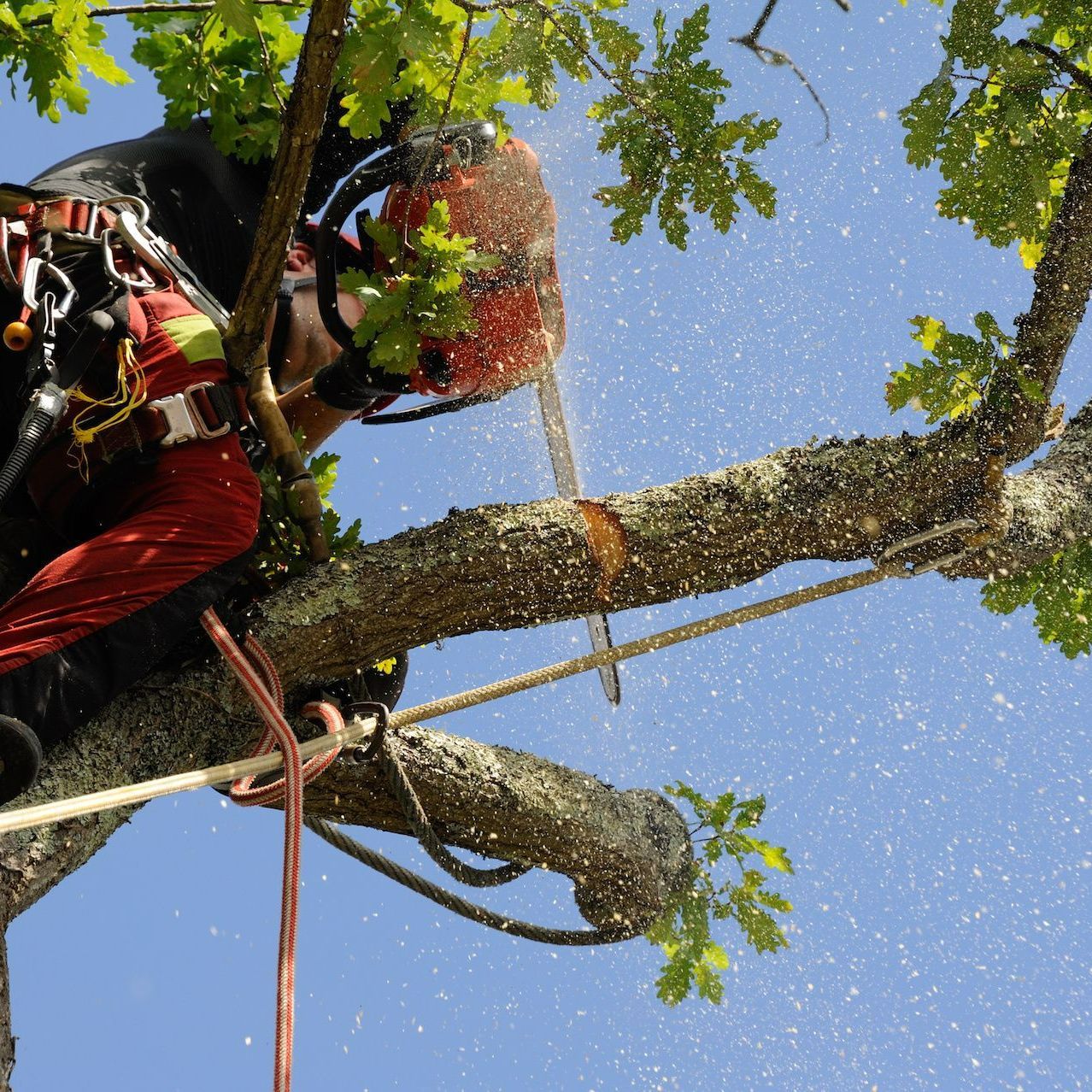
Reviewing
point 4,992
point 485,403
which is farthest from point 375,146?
point 4,992

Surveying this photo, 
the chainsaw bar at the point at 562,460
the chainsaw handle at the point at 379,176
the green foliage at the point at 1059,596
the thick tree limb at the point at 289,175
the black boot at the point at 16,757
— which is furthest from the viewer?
the chainsaw bar at the point at 562,460

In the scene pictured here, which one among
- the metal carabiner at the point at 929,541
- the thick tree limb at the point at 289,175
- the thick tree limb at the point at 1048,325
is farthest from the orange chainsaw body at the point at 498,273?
the thick tree limb at the point at 1048,325

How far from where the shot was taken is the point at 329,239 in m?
4.03

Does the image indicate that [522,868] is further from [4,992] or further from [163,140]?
[163,140]

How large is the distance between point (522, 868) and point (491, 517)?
1.49 meters

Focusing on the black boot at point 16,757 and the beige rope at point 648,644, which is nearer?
the black boot at point 16,757

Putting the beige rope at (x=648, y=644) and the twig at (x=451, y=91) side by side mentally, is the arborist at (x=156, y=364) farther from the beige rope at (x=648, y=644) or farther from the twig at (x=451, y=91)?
the beige rope at (x=648, y=644)

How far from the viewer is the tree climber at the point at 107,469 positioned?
2.87 meters

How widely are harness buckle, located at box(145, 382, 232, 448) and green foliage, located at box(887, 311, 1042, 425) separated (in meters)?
2.20

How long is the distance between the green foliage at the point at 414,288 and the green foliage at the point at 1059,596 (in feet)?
8.53

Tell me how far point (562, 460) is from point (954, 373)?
7.64 feet

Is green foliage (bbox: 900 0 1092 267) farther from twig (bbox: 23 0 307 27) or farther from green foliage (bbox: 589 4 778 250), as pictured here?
twig (bbox: 23 0 307 27)

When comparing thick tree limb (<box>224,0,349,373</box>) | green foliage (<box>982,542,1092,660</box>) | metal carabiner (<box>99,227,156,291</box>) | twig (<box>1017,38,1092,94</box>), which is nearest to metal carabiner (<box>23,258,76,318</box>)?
metal carabiner (<box>99,227,156,291</box>)

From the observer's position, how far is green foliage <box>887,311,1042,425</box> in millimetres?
3822
